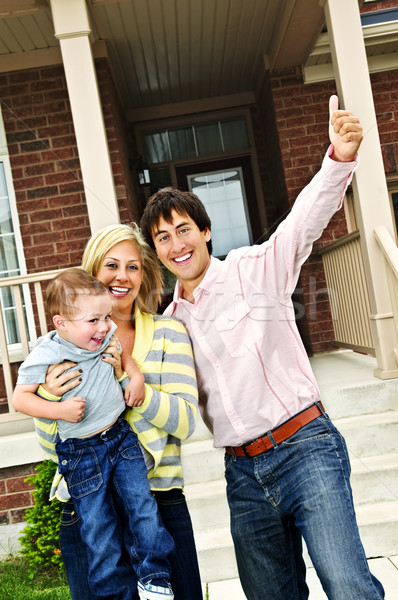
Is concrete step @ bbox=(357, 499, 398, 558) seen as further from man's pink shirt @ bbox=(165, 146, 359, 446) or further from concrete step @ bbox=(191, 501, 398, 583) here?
man's pink shirt @ bbox=(165, 146, 359, 446)

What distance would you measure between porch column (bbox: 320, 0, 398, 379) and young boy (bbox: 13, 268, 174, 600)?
9.75ft

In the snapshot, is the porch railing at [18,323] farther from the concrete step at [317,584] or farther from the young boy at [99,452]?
the young boy at [99,452]

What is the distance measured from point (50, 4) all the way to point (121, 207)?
1.82 metres

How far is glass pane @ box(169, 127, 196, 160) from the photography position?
6723 mm

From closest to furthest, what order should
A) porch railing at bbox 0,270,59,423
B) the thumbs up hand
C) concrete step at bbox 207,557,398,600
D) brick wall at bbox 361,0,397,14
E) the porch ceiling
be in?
the thumbs up hand
concrete step at bbox 207,557,398,600
porch railing at bbox 0,270,59,423
the porch ceiling
brick wall at bbox 361,0,397,14

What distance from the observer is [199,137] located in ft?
22.1

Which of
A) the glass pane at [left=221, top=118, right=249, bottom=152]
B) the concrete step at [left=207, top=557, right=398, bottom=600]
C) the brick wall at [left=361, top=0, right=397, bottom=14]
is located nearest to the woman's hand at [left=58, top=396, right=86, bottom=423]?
the concrete step at [left=207, top=557, right=398, bottom=600]

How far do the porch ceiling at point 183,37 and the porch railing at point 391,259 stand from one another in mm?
2069

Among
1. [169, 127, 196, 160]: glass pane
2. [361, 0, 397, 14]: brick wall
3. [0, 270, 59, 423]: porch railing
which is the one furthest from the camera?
[169, 127, 196, 160]: glass pane

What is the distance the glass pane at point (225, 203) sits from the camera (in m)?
6.79

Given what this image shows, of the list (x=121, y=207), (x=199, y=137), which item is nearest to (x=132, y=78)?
(x=199, y=137)

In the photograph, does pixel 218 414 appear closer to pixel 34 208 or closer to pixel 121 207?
pixel 121 207

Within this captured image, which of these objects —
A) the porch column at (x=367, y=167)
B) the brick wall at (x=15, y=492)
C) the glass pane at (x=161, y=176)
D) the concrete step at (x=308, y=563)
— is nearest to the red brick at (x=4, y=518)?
the brick wall at (x=15, y=492)

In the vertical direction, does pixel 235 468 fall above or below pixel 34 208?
below
